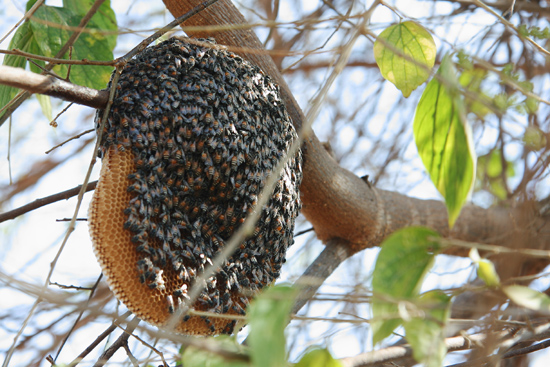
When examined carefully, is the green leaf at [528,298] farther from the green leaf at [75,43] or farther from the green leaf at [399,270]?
the green leaf at [75,43]

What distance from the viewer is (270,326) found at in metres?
0.96

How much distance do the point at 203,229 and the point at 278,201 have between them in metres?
0.27

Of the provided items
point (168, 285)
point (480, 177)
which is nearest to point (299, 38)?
point (480, 177)

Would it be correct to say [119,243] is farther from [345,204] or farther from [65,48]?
[345,204]

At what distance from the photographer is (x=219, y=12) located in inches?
77.2

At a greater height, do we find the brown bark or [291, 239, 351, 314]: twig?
the brown bark

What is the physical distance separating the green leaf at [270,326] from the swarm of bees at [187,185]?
428mm

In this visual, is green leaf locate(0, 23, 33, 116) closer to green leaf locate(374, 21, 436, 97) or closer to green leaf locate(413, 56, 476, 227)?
green leaf locate(374, 21, 436, 97)

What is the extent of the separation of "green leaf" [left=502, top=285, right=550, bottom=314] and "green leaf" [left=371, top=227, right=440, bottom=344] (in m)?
0.18

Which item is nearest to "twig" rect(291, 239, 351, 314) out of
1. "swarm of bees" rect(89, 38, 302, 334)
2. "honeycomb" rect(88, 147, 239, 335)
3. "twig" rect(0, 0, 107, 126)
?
"swarm of bees" rect(89, 38, 302, 334)

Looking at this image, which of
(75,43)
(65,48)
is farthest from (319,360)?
(75,43)

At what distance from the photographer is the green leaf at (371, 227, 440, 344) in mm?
1137

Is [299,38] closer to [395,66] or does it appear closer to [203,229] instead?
[395,66]

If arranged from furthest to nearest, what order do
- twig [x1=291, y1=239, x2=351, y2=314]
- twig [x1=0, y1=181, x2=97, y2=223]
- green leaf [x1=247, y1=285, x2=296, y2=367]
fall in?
twig [x1=291, y1=239, x2=351, y2=314]
twig [x1=0, y1=181, x2=97, y2=223]
green leaf [x1=247, y1=285, x2=296, y2=367]
